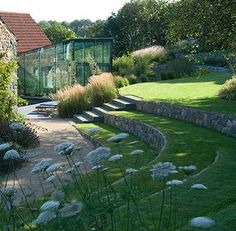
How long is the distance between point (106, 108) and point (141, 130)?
5229 millimetres

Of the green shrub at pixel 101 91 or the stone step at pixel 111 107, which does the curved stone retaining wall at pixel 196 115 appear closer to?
the stone step at pixel 111 107

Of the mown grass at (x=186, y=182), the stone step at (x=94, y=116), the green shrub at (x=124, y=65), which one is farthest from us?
the green shrub at (x=124, y=65)

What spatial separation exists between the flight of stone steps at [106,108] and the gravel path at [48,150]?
63cm

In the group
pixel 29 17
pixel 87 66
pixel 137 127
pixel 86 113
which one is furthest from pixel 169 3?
pixel 29 17

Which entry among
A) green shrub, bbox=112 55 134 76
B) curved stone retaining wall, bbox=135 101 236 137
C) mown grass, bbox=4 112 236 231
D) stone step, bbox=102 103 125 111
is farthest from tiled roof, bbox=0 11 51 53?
mown grass, bbox=4 112 236 231

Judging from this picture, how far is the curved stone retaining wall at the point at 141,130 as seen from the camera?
11.6 m

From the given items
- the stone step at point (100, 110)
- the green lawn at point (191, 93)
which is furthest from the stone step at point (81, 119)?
the green lawn at point (191, 93)

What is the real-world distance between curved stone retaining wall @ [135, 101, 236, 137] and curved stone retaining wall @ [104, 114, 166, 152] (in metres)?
1.17

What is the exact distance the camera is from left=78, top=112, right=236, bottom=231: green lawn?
555cm

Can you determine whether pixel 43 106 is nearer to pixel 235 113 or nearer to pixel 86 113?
pixel 86 113

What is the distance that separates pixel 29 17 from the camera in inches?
1439

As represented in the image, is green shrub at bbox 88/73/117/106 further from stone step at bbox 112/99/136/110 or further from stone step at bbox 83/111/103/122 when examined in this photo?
stone step at bbox 112/99/136/110

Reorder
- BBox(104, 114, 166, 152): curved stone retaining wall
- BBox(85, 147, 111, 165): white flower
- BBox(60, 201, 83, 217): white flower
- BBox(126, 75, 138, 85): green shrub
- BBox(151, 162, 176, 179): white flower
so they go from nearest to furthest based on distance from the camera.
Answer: BBox(60, 201, 83, 217): white flower
BBox(151, 162, 176, 179): white flower
BBox(85, 147, 111, 165): white flower
BBox(104, 114, 166, 152): curved stone retaining wall
BBox(126, 75, 138, 85): green shrub

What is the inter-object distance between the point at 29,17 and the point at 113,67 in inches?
481
